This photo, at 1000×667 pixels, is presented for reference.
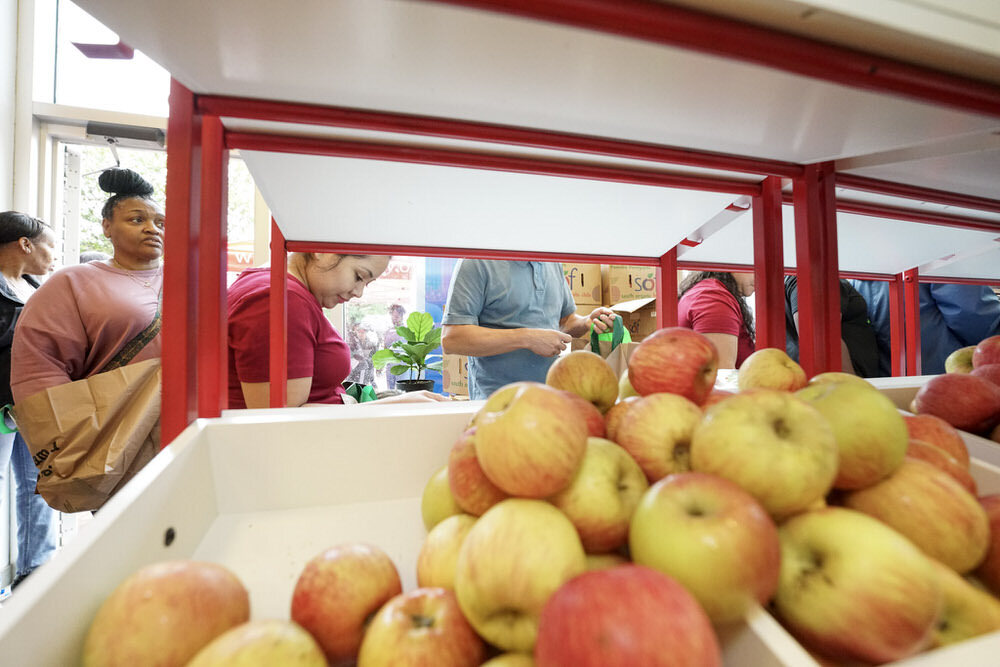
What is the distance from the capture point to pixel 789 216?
1.54 metres

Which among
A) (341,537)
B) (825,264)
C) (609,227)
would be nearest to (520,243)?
(609,227)

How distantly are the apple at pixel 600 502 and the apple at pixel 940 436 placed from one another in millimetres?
463

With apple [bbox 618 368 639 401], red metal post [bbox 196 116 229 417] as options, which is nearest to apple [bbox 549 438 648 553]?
apple [bbox 618 368 639 401]

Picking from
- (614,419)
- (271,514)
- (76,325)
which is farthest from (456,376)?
(614,419)

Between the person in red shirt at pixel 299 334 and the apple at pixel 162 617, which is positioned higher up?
the person in red shirt at pixel 299 334

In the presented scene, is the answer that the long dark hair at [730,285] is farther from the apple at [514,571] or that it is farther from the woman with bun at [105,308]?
the woman with bun at [105,308]

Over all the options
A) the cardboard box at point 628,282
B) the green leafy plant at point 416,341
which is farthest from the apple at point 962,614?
the cardboard box at point 628,282

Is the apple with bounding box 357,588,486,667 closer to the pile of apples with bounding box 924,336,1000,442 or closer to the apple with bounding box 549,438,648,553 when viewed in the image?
the apple with bounding box 549,438,648,553

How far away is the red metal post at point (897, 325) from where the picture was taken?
2392mm

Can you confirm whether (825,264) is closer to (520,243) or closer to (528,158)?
(528,158)

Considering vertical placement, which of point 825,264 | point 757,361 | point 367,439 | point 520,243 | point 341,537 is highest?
point 520,243

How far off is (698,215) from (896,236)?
3.56 ft

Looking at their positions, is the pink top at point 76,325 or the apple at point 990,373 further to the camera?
the pink top at point 76,325

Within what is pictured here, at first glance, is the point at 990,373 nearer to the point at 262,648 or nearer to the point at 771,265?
the point at 771,265
